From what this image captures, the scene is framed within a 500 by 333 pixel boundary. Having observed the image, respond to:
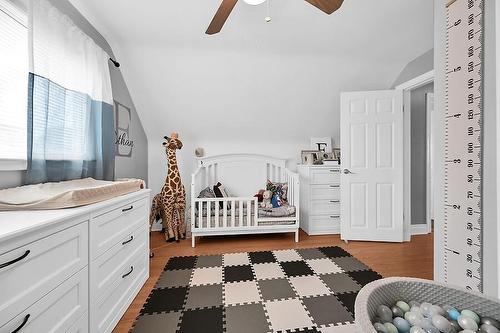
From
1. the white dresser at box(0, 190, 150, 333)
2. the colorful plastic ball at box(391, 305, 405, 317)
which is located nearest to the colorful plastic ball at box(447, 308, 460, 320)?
the colorful plastic ball at box(391, 305, 405, 317)

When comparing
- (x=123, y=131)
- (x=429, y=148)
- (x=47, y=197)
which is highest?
(x=123, y=131)

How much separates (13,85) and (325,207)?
317 centimetres

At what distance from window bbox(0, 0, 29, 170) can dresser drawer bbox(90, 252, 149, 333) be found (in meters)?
0.86

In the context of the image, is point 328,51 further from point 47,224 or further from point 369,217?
point 47,224

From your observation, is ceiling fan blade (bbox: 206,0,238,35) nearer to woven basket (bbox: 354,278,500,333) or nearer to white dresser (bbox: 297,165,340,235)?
woven basket (bbox: 354,278,500,333)

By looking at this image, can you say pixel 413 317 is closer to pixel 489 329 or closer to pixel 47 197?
pixel 489 329

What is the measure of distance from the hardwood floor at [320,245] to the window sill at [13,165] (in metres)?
1.11

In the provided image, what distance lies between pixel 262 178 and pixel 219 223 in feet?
3.63

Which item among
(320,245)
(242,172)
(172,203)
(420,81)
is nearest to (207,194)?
(172,203)

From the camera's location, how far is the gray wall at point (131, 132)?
1.30 m

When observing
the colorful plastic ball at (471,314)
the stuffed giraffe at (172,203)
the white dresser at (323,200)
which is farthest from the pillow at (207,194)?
the colorful plastic ball at (471,314)

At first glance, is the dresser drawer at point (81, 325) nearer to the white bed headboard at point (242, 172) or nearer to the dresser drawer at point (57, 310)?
the dresser drawer at point (57, 310)

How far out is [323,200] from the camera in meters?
3.13

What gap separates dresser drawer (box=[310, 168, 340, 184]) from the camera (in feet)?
10.2
